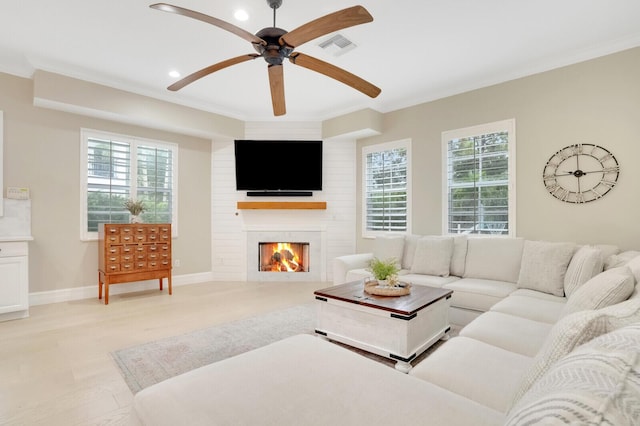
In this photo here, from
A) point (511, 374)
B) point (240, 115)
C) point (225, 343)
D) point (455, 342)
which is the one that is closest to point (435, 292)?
point (455, 342)

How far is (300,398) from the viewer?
3.70ft

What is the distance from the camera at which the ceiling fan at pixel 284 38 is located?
198cm

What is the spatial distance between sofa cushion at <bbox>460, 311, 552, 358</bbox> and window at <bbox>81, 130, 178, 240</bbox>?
4.79 metres

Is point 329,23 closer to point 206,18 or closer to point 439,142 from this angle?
point 206,18

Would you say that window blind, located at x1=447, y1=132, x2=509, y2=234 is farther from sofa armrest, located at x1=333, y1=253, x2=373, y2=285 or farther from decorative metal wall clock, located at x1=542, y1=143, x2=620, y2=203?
sofa armrest, located at x1=333, y1=253, x2=373, y2=285

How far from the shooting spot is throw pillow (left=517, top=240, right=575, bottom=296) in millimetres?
2953

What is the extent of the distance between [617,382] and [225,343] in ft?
9.56

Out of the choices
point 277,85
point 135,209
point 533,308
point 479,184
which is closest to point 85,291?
point 135,209

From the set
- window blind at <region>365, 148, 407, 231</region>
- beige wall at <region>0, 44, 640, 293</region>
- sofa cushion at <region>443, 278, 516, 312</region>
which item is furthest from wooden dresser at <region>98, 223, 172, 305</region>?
sofa cushion at <region>443, 278, 516, 312</region>

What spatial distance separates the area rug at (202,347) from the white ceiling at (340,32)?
9.66ft

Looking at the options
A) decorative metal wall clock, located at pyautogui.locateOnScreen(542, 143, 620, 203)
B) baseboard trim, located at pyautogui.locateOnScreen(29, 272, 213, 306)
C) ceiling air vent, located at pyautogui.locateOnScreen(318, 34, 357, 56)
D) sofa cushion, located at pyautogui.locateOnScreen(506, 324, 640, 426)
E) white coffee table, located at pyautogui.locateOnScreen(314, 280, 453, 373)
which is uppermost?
ceiling air vent, located at pyautogui.locateOnScreen(318, 34, 357, 56)

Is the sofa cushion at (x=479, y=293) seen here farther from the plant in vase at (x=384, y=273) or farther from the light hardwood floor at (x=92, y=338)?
the light hardwood floor at (x=92, y=338)

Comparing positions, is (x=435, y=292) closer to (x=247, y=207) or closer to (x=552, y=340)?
(x=552, y=340)

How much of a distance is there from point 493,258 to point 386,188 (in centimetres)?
216
